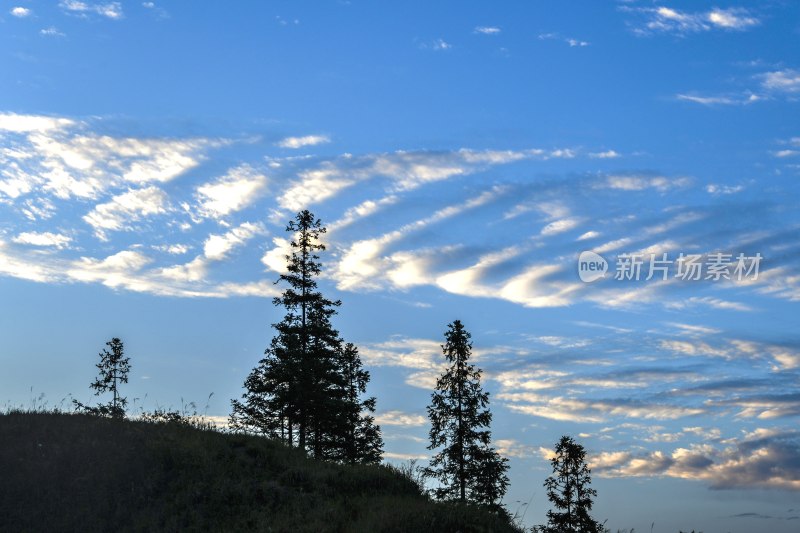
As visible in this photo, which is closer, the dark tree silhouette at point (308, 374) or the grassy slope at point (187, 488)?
the grassy slope at point (187, 488)

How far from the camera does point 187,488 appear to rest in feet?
68.0

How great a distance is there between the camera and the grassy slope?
19234 millimetres

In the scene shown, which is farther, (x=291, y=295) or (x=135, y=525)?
(x=291, y=295)

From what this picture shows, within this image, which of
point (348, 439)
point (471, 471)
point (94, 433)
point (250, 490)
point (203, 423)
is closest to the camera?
point (250, 490)

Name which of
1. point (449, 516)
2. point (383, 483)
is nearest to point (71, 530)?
point (383, 483)

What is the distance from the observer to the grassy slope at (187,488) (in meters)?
19.2

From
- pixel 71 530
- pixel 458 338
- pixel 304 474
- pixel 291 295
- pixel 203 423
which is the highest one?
pixel 291 295

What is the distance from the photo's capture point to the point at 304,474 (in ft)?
71.8

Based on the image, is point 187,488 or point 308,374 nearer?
point 187,488

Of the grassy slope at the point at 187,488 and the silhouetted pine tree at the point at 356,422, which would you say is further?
the silhouetted pine tree at the point at 356,422

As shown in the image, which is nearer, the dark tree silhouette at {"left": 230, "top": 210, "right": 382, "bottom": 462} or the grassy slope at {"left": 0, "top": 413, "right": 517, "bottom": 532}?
the grassy slope at {"left": 0, "top": 413, "right": 517, "bottom": 532}

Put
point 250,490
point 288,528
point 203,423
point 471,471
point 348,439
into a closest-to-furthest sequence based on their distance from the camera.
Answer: point 288,528 → point 250,490 → point 203,423 → point 471,471 → point 348,439

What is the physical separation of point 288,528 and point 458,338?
25.5 meters

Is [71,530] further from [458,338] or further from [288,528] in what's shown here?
[458,338]
